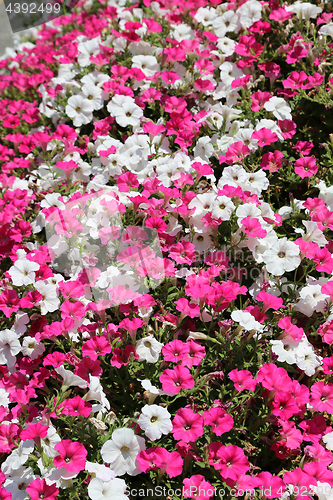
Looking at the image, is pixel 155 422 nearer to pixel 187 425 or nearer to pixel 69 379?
pixel 187 425

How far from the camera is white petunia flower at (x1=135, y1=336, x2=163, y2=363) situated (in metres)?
2.51

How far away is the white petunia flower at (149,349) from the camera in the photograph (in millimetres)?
2514

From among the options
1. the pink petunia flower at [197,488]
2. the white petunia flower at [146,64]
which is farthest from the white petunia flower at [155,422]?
the white petunia flower at [146,64]

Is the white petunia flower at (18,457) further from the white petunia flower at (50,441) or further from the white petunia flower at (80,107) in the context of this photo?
the white petunia flower at (80,107)

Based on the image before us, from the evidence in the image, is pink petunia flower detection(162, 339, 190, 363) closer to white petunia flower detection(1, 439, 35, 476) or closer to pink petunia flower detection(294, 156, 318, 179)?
white petunia flower detection(1, 439, 35, 476)

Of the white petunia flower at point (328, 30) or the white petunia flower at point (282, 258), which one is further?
the white petunia flower at point (328, 30)

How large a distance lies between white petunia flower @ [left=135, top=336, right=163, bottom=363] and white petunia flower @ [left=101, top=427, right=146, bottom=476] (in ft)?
1.41

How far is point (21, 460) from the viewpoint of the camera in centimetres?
232

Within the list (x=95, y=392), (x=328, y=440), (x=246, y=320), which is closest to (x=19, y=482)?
(x=95, y=392)

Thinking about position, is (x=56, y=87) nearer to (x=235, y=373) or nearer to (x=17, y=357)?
(x=17, y=357)

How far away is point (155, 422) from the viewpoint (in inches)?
88.4

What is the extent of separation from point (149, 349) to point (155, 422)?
433 mm

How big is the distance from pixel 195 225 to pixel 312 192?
3.31 feet

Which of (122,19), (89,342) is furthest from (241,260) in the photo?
(122,19)
